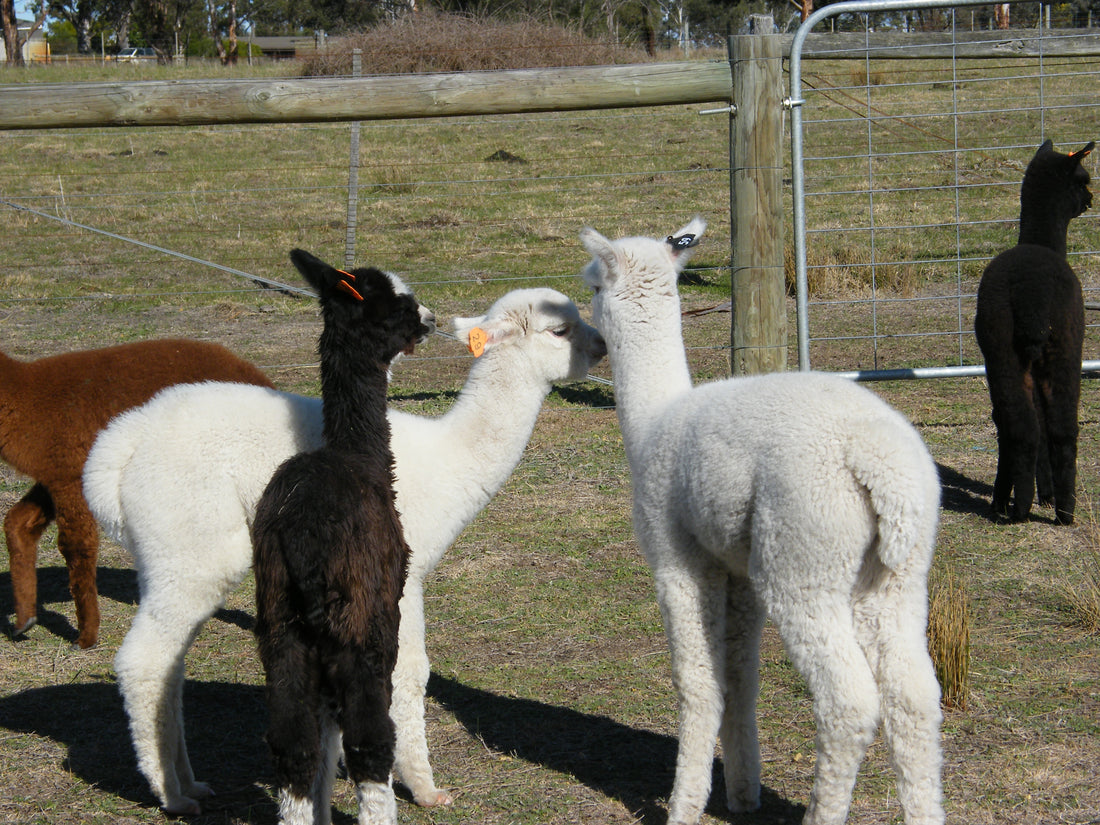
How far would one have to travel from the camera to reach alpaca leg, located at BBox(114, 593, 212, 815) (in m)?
3.71

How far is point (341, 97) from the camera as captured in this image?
744cm

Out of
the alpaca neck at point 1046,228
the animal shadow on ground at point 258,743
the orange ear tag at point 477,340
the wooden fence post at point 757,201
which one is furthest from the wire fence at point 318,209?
the orange ear tag at point 477,340

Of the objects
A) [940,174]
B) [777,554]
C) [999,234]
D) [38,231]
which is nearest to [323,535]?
[777,554]

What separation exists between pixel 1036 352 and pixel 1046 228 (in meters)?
0.82

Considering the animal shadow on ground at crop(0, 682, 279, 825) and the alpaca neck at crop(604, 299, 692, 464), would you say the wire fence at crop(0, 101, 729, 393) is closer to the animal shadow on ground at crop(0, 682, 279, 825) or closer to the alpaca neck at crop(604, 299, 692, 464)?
the animal shadow on ground at crop(0, 682, 279, 825)

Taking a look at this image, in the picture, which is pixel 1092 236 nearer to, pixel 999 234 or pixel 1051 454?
pixel 999 234

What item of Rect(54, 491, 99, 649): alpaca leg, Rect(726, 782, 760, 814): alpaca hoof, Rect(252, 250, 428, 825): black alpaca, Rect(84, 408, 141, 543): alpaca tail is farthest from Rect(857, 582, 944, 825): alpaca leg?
Rect(54, 491, 99, 649): alpaca leg

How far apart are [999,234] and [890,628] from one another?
1258 cm

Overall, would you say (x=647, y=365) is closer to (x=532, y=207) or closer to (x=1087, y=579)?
(x=1087, y=579)

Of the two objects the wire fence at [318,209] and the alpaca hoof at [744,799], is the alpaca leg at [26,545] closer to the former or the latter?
the alpaca hoof at [744,799]

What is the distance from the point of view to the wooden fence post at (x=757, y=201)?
22.2 feet

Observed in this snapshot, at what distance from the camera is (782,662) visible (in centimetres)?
489

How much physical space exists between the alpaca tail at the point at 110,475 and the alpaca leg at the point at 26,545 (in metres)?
1.81

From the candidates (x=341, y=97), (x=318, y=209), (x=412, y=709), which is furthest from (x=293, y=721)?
(x=318, y=209)
